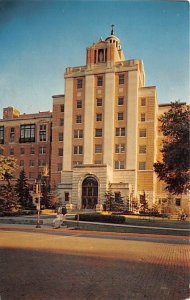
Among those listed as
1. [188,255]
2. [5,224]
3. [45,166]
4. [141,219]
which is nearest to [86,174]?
[141,219]

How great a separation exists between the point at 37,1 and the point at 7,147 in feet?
8.60

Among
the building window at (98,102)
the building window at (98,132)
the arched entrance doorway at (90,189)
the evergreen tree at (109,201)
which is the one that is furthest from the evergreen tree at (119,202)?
the building window at (98,102)

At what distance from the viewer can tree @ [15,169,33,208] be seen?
669 cm

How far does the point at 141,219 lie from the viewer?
1314 centimetres

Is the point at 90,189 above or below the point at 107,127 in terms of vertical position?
below

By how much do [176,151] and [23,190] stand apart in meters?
3.01

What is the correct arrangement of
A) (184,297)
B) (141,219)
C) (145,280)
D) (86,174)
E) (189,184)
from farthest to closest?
(86,174), (141,219), (189,184), (145,280), (184,297)

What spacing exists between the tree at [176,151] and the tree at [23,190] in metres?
2.91

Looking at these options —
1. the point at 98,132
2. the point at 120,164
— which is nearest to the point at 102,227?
the point at 98,132

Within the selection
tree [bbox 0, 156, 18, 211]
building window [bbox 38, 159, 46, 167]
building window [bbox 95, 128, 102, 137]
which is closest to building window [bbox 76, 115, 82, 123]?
building window [bbox 95, 128, 102, 137]

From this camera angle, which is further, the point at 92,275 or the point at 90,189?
the point at 90,189

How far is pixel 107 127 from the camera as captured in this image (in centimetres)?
1522

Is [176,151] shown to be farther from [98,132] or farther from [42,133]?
[98,132]

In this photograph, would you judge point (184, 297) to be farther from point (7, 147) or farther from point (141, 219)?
point (141, 219)
